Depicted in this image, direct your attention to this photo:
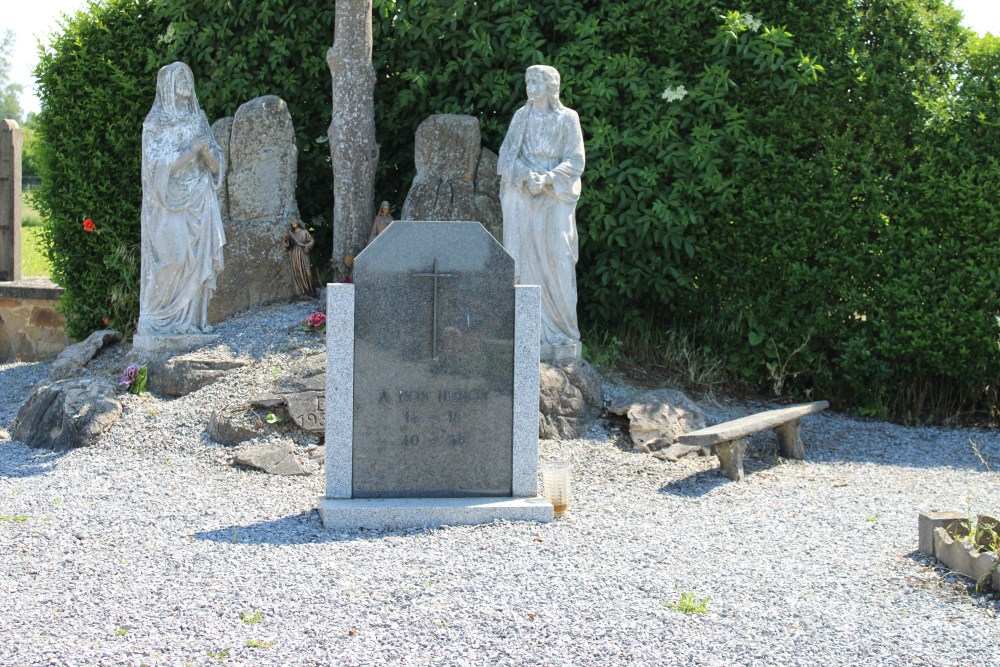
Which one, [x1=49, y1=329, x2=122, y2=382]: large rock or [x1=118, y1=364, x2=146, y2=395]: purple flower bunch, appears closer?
[x1=118, y1=364, x2=146, y2=395]: purple flower bunch

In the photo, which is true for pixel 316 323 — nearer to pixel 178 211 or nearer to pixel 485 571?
pixel 178 211

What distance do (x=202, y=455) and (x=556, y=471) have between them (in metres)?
2.54

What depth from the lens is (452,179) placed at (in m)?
9.70

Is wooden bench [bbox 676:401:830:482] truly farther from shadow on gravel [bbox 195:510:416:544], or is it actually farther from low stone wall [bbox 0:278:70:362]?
low stone wall [bbox 0:278:70:362]

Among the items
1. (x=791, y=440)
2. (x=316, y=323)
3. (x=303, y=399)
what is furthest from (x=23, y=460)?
(x=791, y=440)

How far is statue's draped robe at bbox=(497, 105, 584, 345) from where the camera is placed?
8.24 meters

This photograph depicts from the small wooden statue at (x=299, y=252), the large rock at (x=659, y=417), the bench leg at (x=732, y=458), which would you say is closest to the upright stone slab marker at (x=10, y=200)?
the small wooden statue at (x=299, y=252)

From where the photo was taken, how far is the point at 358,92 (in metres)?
9.70

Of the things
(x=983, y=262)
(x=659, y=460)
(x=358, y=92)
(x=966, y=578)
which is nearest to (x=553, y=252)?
(x=659, y=460)

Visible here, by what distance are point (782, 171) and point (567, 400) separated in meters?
2.94

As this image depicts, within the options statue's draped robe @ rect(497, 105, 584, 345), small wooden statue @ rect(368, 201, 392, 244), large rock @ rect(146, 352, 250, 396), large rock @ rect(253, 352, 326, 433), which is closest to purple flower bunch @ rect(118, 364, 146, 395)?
large rock @ rect(146, 352, 250, 396)

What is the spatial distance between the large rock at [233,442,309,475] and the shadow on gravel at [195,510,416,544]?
121cm

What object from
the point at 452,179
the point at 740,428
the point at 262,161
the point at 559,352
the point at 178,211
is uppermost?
the point at 262,161

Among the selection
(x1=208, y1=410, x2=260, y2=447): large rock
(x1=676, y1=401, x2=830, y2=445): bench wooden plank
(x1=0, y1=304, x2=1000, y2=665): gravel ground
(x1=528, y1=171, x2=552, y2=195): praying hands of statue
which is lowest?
(x1=0, y1=304, x2=1000, y2=665): gravel ground
